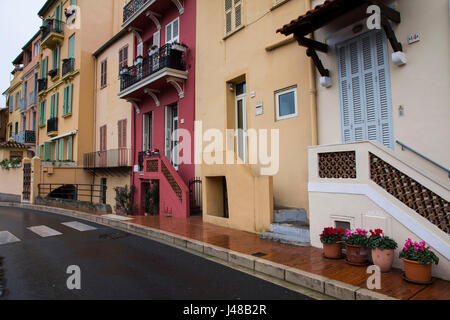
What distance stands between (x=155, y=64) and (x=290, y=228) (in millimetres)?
9088

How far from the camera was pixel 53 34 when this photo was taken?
70.0 ft

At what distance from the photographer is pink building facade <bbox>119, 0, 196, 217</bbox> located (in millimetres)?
10938

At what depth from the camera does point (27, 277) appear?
4.60 metres

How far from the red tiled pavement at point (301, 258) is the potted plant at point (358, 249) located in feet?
0.40

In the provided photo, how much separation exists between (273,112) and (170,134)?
20.2 feet

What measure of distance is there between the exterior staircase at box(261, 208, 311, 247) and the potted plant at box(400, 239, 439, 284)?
203 centimetres

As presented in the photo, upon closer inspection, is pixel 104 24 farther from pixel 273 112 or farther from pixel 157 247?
pixel 157 247

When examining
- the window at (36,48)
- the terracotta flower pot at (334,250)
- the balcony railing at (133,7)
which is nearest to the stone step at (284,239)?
the terracotta flower pot at (334,250)

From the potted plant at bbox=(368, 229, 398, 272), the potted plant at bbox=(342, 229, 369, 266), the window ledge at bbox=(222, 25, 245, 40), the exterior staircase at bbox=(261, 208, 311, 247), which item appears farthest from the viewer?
the window ledge at bbox=(222, 25, 245, 40)

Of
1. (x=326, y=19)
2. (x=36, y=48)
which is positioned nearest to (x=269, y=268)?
(x=326, y=19)

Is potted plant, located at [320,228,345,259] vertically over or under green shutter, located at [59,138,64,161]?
under

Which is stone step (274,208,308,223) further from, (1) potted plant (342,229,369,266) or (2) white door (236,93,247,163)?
(2) white door (236,93,247,163)

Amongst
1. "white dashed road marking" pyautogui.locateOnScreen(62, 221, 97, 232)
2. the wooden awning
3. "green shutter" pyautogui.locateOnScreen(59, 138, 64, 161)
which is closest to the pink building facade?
"white dashed road marking" pyautogui.locateOnScreen(62, 221, 97, 232)
